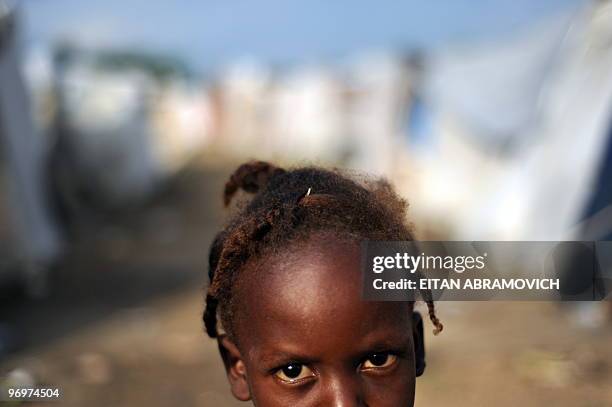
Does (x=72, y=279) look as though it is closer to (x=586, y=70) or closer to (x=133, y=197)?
(x=133, y=197)

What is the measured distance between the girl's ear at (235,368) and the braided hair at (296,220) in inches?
1.9

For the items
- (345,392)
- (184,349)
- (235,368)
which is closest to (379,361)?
(345,392)

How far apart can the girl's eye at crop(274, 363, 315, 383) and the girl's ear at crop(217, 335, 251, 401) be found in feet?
0.56

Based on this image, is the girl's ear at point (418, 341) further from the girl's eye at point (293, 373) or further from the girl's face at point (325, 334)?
the girl's eye at point (293, 373)

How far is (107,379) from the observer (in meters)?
4.37

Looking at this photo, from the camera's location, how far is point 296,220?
4.32 feet

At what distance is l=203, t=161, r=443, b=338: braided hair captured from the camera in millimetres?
1313

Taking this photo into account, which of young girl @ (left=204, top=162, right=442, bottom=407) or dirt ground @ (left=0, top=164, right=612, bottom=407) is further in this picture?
dirt ground @ (left=0, top=164, right=612, bottom=407)

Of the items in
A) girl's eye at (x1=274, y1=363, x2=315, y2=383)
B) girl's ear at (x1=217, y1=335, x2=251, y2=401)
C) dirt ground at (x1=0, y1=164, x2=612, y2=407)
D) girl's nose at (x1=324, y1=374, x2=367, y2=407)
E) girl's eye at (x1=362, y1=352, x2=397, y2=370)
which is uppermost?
dirt ground at (x1=0, y1=164, x2=612, y2=407)

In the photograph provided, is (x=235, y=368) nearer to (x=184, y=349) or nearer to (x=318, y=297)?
(x=318, y=297)

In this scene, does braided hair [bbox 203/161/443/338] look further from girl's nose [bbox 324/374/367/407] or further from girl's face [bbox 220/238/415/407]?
girl's nose [bbox 324/374/367/407]

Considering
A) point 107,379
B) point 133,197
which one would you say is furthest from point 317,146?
point 107,379

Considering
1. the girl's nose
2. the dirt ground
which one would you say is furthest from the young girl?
the dirt ground

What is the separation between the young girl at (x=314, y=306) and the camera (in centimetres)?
125
